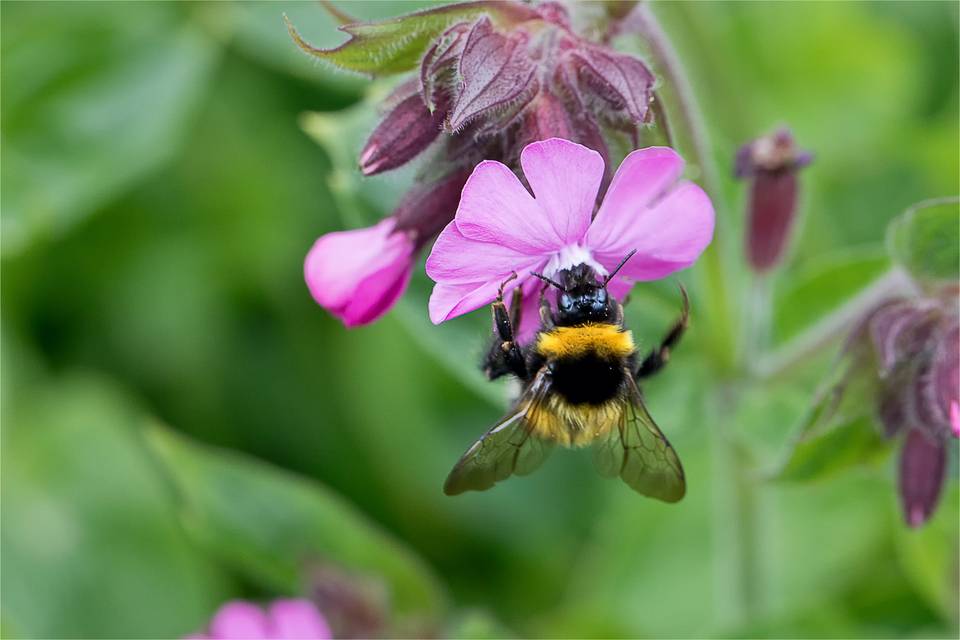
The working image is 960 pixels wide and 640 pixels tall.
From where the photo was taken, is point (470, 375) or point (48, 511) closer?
point (470, 375)

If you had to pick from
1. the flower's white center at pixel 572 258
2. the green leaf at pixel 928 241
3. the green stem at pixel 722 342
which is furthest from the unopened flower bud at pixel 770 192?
the flower's white center at pixel 572 258

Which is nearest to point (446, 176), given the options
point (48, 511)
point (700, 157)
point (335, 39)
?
point (700, 157)

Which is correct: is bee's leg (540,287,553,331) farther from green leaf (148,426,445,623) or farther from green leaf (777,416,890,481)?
green leaf (148,426,445,623)

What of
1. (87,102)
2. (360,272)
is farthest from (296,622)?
(87,102)

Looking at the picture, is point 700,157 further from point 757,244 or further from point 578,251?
point 578,251

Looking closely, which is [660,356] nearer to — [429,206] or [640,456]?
[640,456]

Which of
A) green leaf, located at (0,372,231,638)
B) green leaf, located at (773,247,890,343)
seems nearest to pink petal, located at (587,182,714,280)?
green leaf, located at (773,247,890,343)

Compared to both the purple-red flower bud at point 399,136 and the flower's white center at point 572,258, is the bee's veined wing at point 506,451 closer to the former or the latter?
the flower's white center at point 572,258
